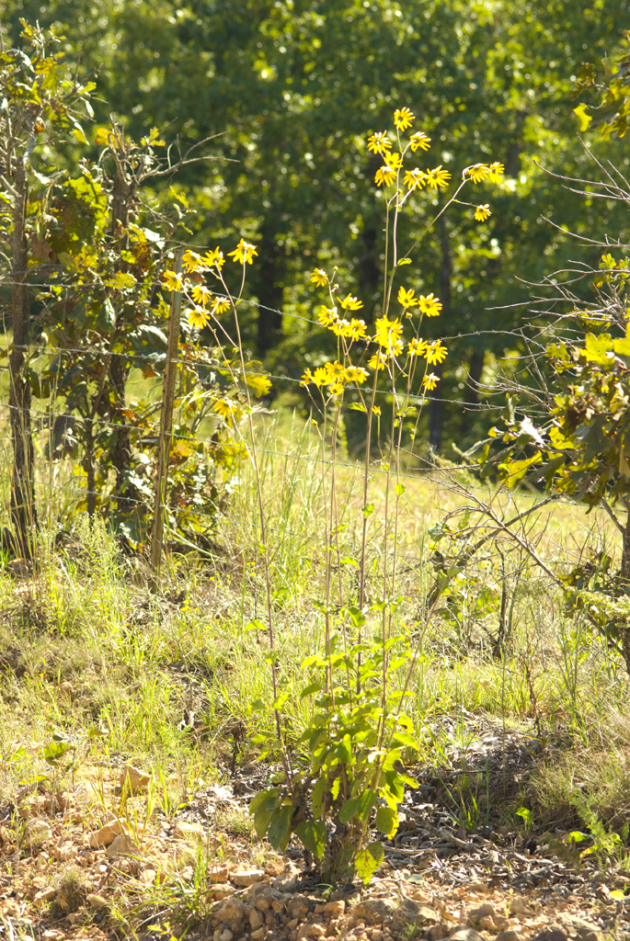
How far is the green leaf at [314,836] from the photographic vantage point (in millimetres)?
1921

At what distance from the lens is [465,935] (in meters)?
1.71

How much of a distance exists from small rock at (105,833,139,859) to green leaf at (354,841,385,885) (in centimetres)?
64

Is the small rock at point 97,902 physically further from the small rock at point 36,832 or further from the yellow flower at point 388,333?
the yellow flower at point 388,333

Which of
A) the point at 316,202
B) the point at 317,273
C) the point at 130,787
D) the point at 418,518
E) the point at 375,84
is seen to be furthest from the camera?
the point at 316,202

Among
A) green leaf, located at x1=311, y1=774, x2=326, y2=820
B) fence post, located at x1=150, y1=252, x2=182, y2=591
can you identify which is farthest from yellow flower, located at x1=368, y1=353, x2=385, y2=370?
fence post, located at x1=150, y1=252, x2=182, y2=591

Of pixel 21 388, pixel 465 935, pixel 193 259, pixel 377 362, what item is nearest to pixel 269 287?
pixel 21 388

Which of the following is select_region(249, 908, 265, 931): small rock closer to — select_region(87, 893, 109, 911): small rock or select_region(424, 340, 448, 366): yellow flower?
select_region(87, 893, 109, 911): small rock

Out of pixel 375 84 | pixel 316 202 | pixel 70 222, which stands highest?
pixel 375 84

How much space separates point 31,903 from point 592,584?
1865 mm

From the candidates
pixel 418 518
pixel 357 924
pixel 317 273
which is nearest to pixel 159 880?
pixel 357 924

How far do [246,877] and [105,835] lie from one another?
444 mm

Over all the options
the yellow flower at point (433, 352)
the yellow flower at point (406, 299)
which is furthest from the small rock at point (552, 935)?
the yellow flower at point (406, 299)

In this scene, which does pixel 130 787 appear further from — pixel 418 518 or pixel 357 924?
pixel 418 518

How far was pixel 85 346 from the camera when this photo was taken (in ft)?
12.8
